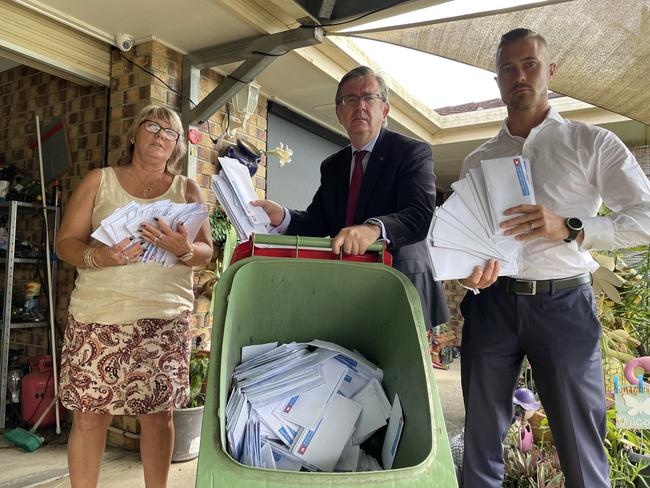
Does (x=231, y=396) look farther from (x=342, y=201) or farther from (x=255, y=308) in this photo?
(x=342, y=201)

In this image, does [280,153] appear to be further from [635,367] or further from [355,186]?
[635,367]

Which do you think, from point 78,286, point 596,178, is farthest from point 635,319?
point 78,286

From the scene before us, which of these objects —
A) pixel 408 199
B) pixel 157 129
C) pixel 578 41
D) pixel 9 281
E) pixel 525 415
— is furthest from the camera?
pixel 9 281

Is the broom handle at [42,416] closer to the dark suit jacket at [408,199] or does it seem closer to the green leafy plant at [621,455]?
the dark suit jacket at [408,199]

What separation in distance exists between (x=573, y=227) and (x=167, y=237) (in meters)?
1.21

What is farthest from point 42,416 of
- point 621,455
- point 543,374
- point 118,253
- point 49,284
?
point 621,455

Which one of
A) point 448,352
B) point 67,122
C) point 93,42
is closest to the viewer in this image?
point 93,42

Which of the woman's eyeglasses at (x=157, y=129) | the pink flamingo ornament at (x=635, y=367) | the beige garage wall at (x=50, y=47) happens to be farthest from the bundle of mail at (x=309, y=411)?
A: the beige garage wall at (x=50, y=47)

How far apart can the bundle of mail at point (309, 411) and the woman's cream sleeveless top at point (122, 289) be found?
22.6 inches

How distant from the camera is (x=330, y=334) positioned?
1315 mm

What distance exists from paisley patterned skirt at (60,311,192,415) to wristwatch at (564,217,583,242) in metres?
1.30

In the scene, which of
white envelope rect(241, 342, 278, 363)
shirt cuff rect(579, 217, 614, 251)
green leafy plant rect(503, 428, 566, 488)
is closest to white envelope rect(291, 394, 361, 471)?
white envelope rect(241, 342, 278, 363)

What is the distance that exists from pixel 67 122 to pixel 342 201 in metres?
2.48

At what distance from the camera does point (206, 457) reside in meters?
0.77
